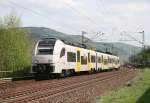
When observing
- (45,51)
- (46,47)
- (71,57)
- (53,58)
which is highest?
(46,47)

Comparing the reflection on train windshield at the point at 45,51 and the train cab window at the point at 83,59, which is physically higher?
the reflection on train windshield at the point at 45,51

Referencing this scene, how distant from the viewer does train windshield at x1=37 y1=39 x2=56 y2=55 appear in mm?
32594

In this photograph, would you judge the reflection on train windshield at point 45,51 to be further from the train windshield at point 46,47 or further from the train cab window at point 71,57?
the train cab window at point 71,57

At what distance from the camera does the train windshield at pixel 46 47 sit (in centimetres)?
3259

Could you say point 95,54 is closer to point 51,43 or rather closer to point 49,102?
point 51,43

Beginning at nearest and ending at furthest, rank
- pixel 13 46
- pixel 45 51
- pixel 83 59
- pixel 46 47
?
1. pixel 45 51
2. pixel 46 47
3. pixel 83 59
4. pixel 13 46

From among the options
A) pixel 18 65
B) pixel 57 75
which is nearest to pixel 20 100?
pixel 57 75

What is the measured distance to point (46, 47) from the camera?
32.8 meters

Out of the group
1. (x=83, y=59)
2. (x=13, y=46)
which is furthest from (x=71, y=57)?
(x=13, y=46)

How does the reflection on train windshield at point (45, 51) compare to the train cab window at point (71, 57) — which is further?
the train cab window at point (71, 57)

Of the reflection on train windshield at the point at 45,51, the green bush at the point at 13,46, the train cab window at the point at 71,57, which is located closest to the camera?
the reflection on train windshield at the point at 45,51

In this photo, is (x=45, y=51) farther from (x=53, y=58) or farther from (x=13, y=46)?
(x=13, y=46)

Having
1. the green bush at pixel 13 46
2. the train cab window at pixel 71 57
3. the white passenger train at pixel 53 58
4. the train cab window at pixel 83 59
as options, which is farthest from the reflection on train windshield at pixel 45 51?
the green bush at pixel 13 46

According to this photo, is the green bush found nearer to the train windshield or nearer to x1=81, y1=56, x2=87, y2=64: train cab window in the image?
x1=81, y1=56, x2=87, y2=64: train cab window
